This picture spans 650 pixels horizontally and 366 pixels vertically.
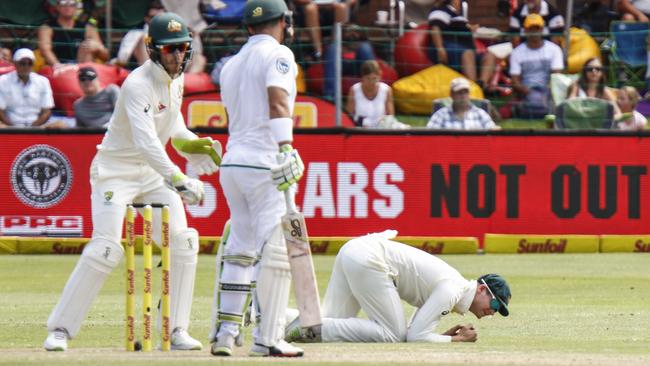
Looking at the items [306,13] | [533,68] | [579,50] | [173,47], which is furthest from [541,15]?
[173,47]

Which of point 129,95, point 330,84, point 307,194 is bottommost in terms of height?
point 307,194

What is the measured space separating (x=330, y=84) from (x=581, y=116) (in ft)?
9.73

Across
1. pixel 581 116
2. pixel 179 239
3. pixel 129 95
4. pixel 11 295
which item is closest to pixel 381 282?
pixel 179 239

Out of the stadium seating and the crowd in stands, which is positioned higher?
the crowd in stands

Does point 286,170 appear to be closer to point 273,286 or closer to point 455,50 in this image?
point 273,286

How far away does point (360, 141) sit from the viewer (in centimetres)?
1734

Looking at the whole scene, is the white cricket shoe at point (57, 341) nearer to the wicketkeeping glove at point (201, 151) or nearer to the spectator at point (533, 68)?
the wicketkeeping glove at point (201, 151)

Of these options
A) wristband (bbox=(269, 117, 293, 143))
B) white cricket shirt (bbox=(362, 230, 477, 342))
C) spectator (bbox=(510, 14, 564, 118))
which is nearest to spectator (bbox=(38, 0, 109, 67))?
spectator (bbox=(510, 14, 564, 118))

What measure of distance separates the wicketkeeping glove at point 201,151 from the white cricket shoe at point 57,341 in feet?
4.24

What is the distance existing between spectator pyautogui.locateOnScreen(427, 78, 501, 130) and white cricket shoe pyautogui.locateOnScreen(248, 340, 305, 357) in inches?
384

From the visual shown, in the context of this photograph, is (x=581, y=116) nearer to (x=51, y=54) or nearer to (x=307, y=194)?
(x=307, y=194)

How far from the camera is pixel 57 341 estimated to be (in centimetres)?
872

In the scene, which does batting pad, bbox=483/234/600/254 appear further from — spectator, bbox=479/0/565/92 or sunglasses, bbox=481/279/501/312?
sunglasses, bbox=481/279/501/312

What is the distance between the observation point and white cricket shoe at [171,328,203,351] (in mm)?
8836
